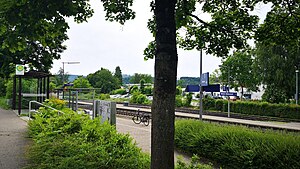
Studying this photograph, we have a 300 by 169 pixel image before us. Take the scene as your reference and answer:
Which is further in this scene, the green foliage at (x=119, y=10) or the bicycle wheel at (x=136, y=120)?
the bicycle wheel at (x=136, y=120)

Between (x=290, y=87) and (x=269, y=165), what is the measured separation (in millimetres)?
37382

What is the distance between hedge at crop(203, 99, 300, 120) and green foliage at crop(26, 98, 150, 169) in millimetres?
23726

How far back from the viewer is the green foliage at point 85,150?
201 inches

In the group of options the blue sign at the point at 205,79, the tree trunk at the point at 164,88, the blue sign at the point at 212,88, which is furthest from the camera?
the blue sign at the point at 212,88

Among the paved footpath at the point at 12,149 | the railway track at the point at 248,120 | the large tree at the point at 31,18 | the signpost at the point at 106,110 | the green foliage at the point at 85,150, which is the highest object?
the large tree at the point at 31,18

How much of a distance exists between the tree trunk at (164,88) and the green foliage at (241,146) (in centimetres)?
359

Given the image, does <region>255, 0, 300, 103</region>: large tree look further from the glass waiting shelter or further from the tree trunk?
the glass waiting shelter

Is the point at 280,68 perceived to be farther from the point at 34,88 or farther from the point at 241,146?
the point at 241,146

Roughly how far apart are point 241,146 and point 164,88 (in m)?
4.44

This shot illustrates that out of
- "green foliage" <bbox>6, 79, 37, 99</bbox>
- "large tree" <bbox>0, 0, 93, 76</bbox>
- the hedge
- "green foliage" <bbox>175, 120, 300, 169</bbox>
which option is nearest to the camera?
"large tree" <bbox>0, 0, 93, 76</bbox>

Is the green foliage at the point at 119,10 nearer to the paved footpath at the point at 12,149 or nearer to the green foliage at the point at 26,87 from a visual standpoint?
the paved footpath at the point at 12,149

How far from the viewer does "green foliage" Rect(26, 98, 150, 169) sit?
201 inches

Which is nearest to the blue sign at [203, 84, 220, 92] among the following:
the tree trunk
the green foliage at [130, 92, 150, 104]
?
the tree trunk

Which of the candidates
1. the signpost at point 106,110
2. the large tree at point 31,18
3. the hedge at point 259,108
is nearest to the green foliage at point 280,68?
the hedge at point 259,108
